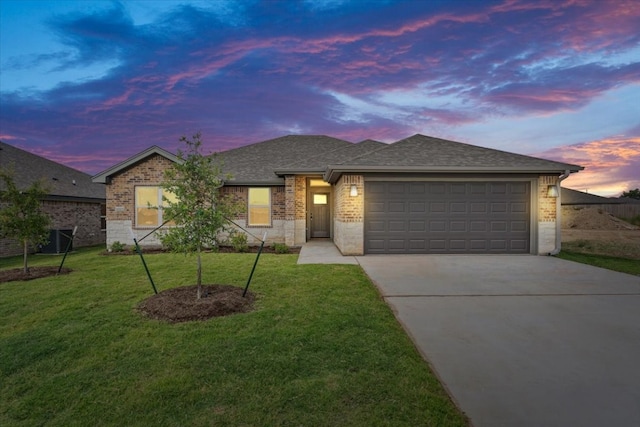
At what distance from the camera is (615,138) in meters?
14.7

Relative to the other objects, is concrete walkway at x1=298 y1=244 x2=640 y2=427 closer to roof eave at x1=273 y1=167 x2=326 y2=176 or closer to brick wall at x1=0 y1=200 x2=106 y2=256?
roof eave at x1=273 y1=167 x2=326 y2=176

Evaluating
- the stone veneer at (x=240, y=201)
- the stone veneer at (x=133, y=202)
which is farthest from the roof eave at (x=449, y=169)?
the stone veneer at (x=133, y=202)

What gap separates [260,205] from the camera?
1446 centimetres

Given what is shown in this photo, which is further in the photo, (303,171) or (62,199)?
(62,199)

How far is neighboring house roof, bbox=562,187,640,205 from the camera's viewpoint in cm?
2769

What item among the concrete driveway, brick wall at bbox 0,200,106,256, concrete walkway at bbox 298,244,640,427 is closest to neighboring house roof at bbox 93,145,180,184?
brick wall at bbox 0,200,106,256

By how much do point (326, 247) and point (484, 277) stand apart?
654 centimetres

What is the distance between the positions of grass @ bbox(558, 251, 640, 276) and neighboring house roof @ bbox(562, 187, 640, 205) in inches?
837

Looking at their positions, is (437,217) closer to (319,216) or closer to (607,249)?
(319,216)

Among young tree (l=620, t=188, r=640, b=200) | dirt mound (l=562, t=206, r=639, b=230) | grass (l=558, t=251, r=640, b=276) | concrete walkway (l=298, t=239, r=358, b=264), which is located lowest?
grass (l=558, t=251, r=640, b=276)

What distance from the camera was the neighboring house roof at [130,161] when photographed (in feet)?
43.8

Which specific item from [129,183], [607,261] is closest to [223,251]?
[129,183]

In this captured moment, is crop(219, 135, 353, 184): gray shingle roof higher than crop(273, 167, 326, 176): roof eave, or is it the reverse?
crop(219, 135, 353, 184): gray shingle roof

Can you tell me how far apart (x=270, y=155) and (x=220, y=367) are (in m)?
15.1
